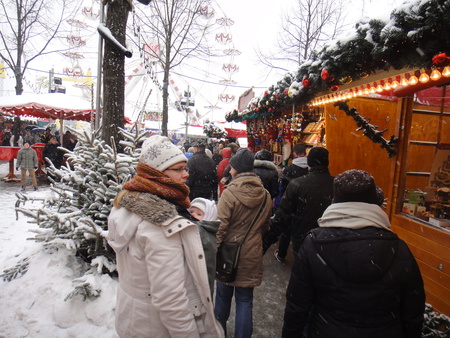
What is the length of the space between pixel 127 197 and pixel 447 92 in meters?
4.74

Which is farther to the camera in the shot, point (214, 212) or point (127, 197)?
point (214, 212)

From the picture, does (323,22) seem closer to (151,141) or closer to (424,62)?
(424,62)

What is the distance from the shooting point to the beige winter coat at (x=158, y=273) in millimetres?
1426

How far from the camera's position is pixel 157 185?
5.22 ft

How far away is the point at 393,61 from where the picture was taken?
2504 millimetres

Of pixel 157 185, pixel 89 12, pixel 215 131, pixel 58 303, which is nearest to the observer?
pixel 157 185

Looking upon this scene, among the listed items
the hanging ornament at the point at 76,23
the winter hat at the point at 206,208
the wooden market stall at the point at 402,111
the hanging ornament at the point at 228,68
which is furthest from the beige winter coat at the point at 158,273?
the hanging ornament at the point at 228,68

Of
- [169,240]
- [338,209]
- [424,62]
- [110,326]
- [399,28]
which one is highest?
[399,28]

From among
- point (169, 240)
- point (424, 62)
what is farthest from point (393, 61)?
point (169, 240)

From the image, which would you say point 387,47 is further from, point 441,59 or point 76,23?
point 76,23

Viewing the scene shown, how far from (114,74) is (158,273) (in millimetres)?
3470

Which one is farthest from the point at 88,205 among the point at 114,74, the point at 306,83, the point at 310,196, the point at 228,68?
the point at 228,68

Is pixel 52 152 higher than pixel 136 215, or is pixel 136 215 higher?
pixel 136 215

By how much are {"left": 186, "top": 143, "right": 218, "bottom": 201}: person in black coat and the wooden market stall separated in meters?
1.78
